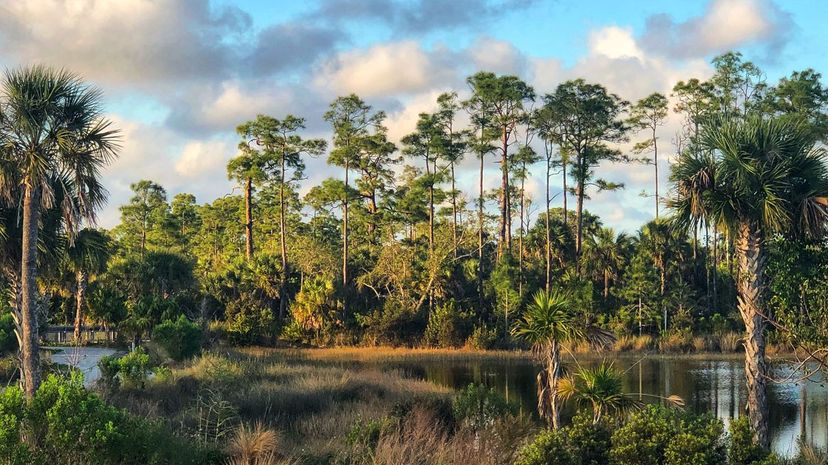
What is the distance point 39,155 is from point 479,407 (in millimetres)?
10790

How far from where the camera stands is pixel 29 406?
8461 mm

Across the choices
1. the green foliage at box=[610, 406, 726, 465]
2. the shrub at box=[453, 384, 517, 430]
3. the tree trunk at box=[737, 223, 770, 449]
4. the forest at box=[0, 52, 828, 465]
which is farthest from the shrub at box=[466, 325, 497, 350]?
the green foliage at box=[610, 406, 726, 465]

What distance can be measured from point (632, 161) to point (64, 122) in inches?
1961

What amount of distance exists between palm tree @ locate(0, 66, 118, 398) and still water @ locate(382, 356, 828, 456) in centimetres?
1317

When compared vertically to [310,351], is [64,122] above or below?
above

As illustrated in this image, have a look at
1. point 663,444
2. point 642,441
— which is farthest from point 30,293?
point 663,444

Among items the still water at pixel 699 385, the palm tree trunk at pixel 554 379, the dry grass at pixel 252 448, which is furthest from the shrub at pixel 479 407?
the dry grass at pixel 252 448

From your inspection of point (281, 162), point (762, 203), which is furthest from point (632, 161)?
point (762, 203)

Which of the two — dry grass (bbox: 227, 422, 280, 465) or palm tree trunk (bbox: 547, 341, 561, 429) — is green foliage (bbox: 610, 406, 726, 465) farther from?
palm tree trunk (bbox: 547, 341, 561, 429)

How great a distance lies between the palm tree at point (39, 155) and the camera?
15.6 metres

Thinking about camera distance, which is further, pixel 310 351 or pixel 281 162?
pixel 281 162

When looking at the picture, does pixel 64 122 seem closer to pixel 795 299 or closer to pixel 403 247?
pixel 795 299

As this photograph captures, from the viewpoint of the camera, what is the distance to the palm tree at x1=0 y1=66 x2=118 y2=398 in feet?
51.1

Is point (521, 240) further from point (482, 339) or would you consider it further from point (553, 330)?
point (553, 330)
